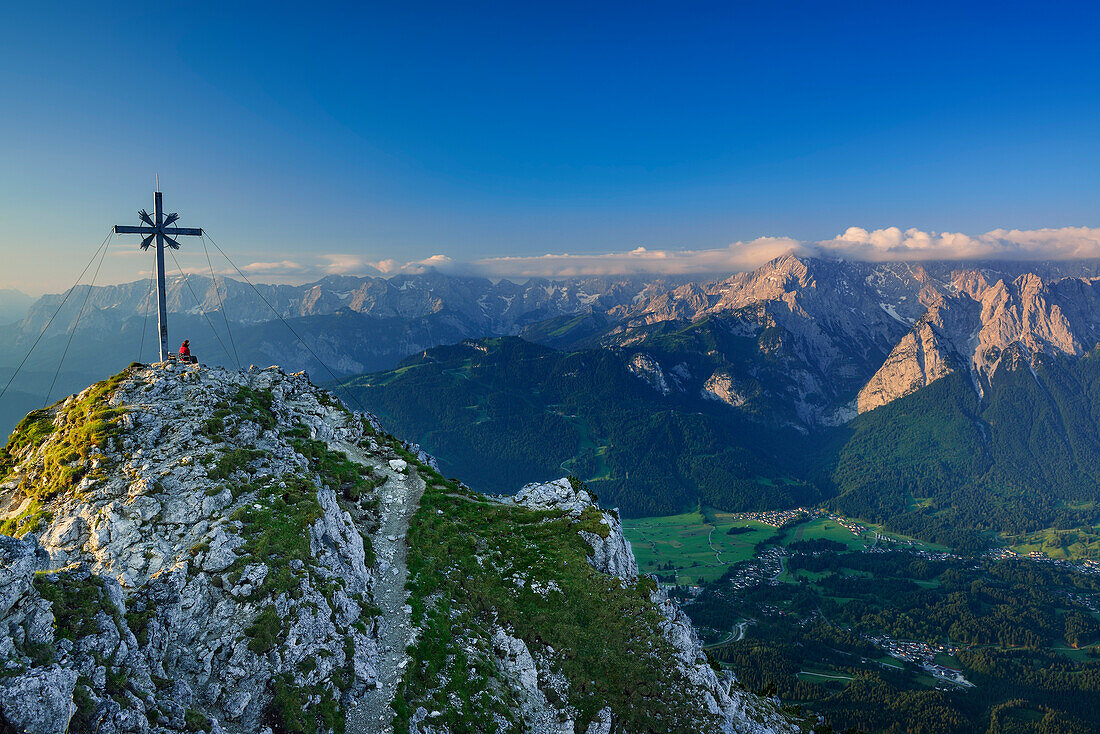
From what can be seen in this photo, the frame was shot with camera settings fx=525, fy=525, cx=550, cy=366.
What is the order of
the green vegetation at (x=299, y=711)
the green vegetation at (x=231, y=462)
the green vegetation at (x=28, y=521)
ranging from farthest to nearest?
the green vegetation at (x=231, y=462)
the green vegetation at (x=28, y=521)
the green vegetation at (x=299, y=711)

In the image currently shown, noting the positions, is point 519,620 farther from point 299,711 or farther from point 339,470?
point 339,470

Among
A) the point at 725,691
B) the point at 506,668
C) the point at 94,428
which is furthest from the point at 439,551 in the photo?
the point at 725,691

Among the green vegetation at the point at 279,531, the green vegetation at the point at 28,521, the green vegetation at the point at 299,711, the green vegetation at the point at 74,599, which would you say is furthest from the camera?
the green vegetation at the point at 28,521

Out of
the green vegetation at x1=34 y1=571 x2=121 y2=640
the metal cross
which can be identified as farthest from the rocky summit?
the metal cross

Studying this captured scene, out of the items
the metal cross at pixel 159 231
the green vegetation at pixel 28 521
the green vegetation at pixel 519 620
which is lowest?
the green vegetation at pixel 519 620

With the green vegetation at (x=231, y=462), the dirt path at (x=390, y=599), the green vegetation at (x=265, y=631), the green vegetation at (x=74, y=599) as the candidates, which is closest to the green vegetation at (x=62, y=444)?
the green vegetation at (x=231, y=462)

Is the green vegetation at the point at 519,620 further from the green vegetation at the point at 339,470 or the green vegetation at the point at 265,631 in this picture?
the green vegetation at the point at 265,631

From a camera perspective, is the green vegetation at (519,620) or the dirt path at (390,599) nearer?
the dirt path at (390,599)
